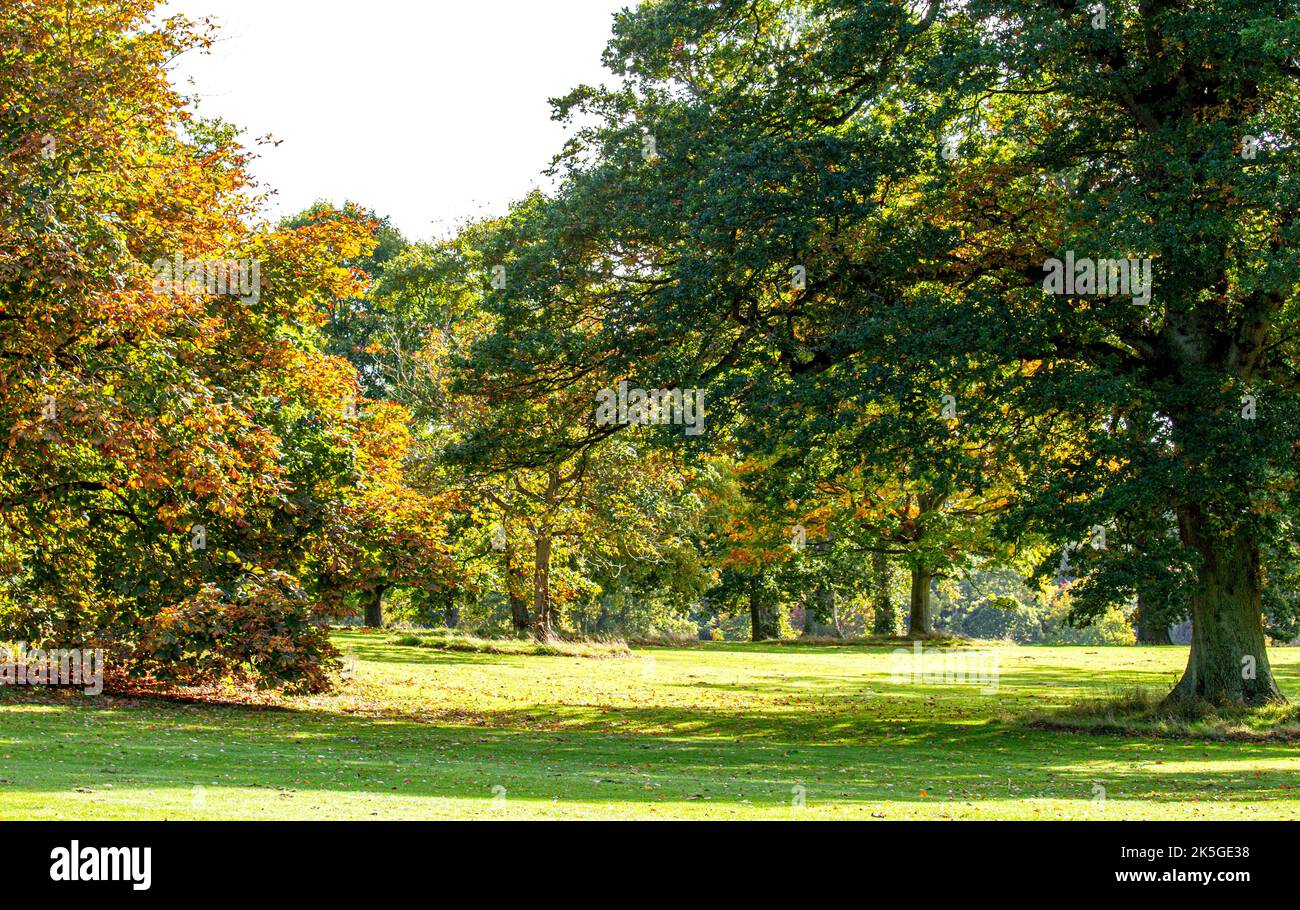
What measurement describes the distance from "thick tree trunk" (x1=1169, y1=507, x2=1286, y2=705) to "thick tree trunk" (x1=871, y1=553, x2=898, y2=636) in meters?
32.6

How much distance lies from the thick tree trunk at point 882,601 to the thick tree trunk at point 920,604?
506 centimetres

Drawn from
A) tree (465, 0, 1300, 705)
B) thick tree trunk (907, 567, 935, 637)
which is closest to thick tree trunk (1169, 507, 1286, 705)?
tree (465, 0, 1300, 705)

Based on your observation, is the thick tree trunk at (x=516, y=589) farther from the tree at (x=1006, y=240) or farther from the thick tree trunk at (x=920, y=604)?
the tree at (x=1006, y=240)

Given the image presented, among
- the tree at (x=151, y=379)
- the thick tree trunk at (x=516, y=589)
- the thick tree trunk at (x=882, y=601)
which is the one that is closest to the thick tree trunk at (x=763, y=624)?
the thick tree trunk at (x=882, y=601)

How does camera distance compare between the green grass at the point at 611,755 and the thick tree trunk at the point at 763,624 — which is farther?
the thick tree trunk at the point at 763,624

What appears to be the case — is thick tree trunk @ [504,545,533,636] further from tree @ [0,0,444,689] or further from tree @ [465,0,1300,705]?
tree @ [465,0,1300,705]

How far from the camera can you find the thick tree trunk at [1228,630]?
2105 centimetres

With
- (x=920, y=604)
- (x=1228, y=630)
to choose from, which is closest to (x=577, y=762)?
(x=1228, y=630)

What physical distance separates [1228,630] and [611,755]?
11.5 meters

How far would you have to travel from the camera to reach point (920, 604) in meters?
48.5
